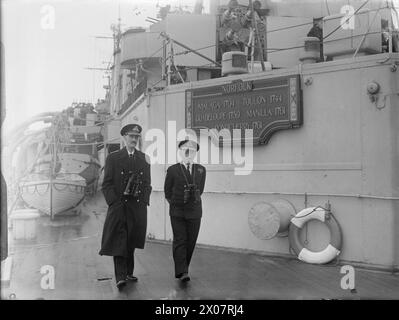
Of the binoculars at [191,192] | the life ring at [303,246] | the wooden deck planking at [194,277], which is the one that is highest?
the binoculars at [191,192]

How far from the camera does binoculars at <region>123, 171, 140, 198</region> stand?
4.70 metres

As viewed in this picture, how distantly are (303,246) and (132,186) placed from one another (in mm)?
2550

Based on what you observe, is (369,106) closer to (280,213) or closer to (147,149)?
→ (280,213)

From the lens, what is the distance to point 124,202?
15.6 ft

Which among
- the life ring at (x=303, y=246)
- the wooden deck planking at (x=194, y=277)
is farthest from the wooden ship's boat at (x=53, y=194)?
the life ring at (x=303, y=246)

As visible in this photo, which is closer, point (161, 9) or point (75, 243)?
point (75, 243)

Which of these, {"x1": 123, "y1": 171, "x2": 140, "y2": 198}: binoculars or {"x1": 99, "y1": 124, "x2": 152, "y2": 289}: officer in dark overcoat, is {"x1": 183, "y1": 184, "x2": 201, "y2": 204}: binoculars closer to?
{"x1": 99, "y1": 124, "x2": 152, "y2": 289}: officer in dark overcoat

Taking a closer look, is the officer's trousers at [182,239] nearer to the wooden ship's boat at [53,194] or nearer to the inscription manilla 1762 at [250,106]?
the inscription manilla 1762 at [250,106]

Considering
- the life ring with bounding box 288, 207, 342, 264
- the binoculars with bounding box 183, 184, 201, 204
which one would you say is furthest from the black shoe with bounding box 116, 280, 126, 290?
the life ring with bounding box 288, 207, 342, 264

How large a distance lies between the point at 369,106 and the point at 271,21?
4.72 m

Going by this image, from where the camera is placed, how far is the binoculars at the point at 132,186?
15.4 feet

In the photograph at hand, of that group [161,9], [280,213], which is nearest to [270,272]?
[280,213]

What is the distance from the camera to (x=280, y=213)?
6.02m

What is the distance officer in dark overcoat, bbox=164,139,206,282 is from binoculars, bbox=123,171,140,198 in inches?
15.4
